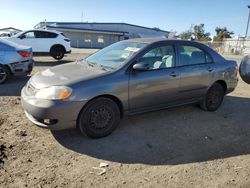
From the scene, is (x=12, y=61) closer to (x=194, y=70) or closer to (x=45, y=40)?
(x=194, y=70)

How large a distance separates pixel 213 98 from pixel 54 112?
377 centimetres

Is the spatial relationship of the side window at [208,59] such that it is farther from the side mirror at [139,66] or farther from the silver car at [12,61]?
the silver car at [12,61]

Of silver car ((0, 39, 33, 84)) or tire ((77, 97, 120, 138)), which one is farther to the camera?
silver car ((0, 39, 33, 84))

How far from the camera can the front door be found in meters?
4.64

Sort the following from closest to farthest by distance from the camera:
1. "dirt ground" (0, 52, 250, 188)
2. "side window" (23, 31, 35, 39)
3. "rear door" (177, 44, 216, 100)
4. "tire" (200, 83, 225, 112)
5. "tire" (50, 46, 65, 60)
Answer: "dirt ground" (0, 52, 250, 188) → "rear door" (177, 44, 216, 100) → "tire" (200, 83, 225, 112) → "side window" (23, 31, 35, 39) → "tire" (50, 46, 65, 60)

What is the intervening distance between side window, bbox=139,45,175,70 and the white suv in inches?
429

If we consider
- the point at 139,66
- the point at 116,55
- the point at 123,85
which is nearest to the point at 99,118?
the point at 123,85

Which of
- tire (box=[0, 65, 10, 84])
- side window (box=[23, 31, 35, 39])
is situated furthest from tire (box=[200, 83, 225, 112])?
side window (box=[23, 31, 35, 39])

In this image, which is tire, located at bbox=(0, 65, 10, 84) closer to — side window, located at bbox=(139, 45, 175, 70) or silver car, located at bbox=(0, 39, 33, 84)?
silver car, located at bbox=(0, 39, 33, 84)

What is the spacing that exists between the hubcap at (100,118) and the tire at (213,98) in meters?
2.58

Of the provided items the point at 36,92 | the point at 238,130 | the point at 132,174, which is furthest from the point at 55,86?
the point at 238,130

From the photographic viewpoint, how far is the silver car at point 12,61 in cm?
797

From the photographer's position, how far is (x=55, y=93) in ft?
13.0

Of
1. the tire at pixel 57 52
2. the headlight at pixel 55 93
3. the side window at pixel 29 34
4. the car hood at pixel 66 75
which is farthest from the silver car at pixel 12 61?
the tire at pixel 57 52
